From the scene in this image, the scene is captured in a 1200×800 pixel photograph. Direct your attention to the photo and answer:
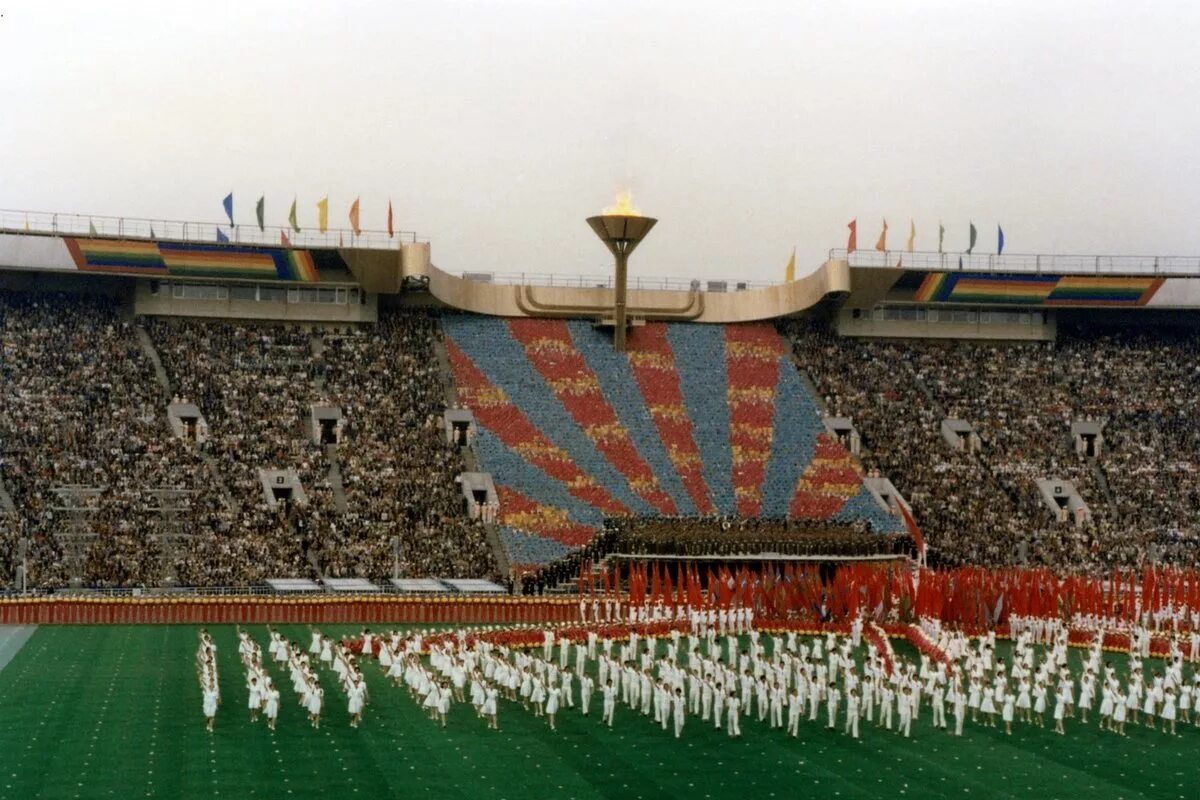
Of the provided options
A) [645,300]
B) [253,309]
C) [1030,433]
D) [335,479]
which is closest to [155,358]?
[253,309]

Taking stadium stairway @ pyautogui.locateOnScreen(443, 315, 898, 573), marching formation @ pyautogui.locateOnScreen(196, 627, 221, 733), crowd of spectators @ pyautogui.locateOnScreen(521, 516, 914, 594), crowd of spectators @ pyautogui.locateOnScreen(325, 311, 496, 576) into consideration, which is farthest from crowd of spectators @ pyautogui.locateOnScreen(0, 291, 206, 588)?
marching formation @ pyautogui.locateOnScreen(196, 627, 221, 733)

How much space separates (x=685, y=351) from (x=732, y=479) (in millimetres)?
9549

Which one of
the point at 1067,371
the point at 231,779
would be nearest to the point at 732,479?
the point at 1067,371

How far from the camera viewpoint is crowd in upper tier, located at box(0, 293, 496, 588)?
179 ft

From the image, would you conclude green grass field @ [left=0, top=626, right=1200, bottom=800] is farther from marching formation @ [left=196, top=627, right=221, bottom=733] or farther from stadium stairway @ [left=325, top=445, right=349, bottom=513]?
stadium stairway @ [left=325, top=445, right=349, bottom=513]

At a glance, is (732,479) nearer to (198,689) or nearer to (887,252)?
(887,252)

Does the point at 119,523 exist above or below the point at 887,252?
below

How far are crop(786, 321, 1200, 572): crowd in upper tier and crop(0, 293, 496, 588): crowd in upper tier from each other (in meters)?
16.8

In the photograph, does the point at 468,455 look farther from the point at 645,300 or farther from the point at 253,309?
the point at 645,300

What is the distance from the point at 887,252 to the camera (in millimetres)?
72562

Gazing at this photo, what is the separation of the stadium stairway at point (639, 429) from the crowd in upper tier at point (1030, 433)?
2071mm

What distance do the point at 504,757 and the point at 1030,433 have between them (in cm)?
4546

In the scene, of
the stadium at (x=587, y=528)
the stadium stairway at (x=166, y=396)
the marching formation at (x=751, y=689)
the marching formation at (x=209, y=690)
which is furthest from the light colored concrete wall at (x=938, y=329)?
the marching formation at (x=209, y=690)

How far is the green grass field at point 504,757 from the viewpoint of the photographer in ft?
84.4
